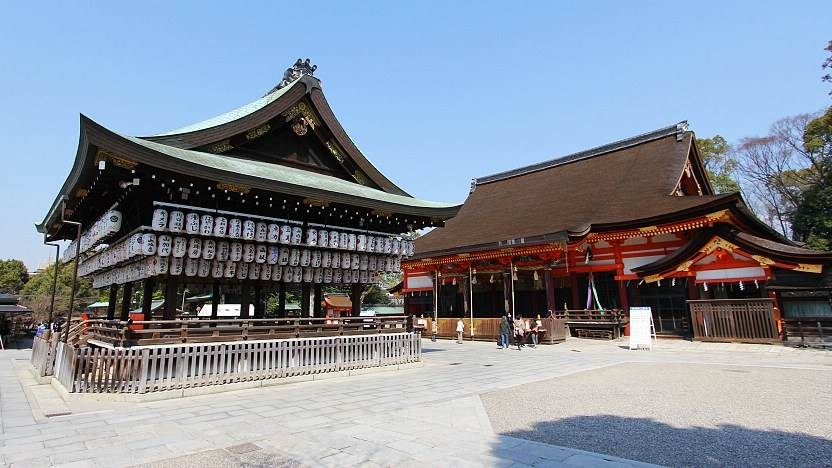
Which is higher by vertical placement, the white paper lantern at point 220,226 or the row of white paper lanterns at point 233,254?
the white paper lantern at point 220,226

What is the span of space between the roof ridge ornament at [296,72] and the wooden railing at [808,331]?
1839 cm

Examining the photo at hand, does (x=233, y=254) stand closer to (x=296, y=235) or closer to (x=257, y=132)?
(x=296, y=235)

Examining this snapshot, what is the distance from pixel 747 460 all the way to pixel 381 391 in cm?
611

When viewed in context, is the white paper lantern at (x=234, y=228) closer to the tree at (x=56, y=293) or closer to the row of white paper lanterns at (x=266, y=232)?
the row of white paper lanterns at (x=266, y=232)

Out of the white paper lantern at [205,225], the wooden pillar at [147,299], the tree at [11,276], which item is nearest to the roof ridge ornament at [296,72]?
the white paper lantern at [205,225]

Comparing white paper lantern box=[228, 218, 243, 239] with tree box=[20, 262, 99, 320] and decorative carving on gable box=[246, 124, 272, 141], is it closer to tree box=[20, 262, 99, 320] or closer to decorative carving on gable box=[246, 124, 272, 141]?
decorative carving on gable box=[246, 124, 272, 141]

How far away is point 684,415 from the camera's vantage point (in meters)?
6.50

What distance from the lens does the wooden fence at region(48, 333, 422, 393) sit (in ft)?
26.9

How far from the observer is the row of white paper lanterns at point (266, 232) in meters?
9.30

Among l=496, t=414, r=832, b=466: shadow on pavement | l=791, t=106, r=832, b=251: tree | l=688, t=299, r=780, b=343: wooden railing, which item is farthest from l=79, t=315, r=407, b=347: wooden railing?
l=791, t=106, r=832, b=251: tree

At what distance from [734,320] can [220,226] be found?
17677 millimetres

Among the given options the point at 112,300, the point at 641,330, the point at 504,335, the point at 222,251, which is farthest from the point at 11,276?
the point at 641,330

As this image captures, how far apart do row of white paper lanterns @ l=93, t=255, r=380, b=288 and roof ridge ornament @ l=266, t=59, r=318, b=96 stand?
20.0 ft

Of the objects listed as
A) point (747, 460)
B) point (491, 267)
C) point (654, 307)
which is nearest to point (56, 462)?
point (747, 460)
